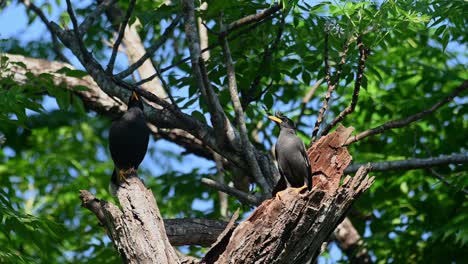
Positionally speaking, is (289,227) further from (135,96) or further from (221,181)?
(221,181)

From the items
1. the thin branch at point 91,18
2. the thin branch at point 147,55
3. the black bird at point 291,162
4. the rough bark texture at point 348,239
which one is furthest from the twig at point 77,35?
the rough bark texture at point 348,239

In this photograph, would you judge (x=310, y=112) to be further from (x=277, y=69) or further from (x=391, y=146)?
(x=277, y=69)

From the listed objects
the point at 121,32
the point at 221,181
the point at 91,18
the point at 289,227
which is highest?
the point at 91,18

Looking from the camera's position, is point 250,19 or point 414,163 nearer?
point 250,19

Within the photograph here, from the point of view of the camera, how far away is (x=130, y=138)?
729 cm

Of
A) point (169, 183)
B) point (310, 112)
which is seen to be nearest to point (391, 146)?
point (310, 112)

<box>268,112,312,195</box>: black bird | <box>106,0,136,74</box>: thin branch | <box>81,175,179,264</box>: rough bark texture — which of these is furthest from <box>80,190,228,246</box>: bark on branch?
<box>106,0,136,74</box>: thin branch

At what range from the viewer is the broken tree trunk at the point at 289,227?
17.1ft

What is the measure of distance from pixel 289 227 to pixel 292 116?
214 inches

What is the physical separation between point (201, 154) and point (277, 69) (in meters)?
2.11

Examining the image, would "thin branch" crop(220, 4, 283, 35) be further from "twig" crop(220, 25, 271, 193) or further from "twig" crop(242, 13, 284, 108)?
"twig" crop(242, 13, 284, 108)

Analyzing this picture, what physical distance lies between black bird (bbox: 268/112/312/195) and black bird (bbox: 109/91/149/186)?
3.99 feet

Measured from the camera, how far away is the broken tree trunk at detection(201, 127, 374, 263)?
520 centimetres

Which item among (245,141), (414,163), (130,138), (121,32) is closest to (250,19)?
(245,141)
